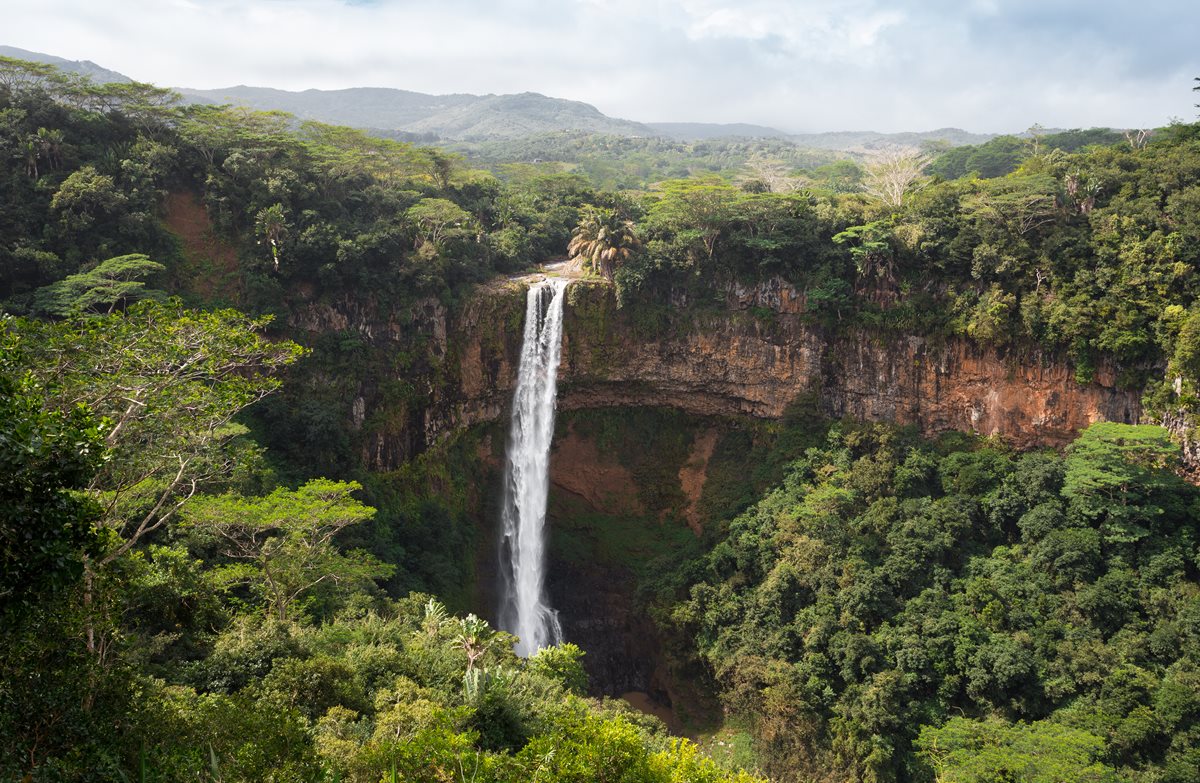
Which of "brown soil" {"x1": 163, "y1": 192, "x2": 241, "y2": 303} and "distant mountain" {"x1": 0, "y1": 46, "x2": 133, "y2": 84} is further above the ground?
"distant mountain" {"x1": 0, "y1": 46, "x2": 133, "y2": 84}

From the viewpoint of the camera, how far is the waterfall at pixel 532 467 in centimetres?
2769

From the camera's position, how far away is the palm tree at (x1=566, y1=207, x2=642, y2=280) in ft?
92.7

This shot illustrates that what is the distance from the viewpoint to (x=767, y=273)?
1114 inches

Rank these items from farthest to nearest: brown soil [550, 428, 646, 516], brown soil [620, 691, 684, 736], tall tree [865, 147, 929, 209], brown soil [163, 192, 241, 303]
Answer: brown soil [550, 428, 646, 516]
tall tree [865, 147, 929, 209]
brown soil [620, 691, 684, 736]
brown soil [163, 192, 241, 303]

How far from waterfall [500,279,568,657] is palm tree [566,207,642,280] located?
1963 mm

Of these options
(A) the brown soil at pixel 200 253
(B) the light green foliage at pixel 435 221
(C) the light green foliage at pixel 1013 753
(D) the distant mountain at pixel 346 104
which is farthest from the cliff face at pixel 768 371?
(D) the distant mountain at pixel 346 104

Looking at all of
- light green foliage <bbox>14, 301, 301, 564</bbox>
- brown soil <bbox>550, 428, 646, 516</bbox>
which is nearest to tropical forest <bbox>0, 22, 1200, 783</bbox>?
light green foliage <bbox>14, 301, 301, 564</bbox>

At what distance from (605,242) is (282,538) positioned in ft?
56.3

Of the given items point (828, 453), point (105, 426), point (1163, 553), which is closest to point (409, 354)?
point (828, 453)

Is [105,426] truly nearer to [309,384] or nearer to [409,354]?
[309,384]

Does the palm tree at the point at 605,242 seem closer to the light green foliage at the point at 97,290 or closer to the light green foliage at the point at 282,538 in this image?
the light green foliage at the point at 97,290

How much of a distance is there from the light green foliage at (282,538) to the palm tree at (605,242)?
15461 mm

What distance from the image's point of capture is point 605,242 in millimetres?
28359

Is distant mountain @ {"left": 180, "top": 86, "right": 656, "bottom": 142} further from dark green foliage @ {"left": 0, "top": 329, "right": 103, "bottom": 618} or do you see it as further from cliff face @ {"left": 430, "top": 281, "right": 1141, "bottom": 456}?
dark green foliage @ {"left": 0, "top": 329, "right": 103, "bottom": 618}
